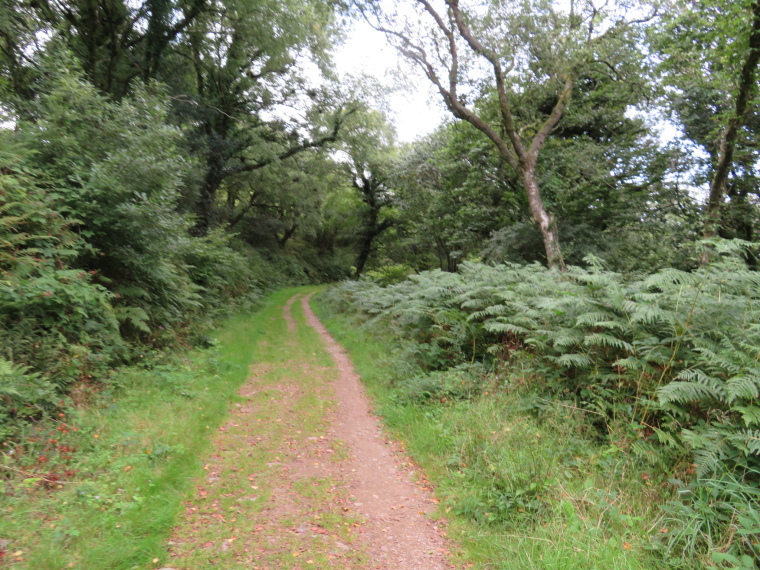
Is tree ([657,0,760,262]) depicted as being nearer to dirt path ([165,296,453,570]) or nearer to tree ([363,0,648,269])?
tree ([363,0,648,269])

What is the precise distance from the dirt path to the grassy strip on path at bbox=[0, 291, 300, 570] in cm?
27

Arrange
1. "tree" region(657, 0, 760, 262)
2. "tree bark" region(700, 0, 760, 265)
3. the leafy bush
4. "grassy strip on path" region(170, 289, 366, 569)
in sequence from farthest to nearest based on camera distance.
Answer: "tree" region(657, 0, 760, 262)
"tree bark" region(700, 0, 760, 265)
the leafy bush
"grassy strip on path" region(170, 289, 366, 569)

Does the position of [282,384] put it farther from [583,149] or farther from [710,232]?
[583,149]

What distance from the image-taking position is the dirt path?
3496 mm

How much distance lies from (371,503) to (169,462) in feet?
7.45

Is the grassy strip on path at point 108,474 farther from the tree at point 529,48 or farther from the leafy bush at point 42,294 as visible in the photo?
the tree at point 529,48

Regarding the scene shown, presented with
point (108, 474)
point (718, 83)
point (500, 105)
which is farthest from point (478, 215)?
point (108, 474)

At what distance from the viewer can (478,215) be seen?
1739 centimetres

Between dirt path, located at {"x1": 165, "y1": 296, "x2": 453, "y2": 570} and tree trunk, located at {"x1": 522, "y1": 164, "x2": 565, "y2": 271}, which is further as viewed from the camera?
tree trunk, located at {"x1": 522, "y1": 164, "x2": 565, "y2": 271}

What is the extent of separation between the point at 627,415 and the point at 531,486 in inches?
62.9

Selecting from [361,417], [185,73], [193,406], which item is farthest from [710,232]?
[185,73]

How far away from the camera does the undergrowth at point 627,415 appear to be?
10.7 ft

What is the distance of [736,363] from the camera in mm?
3873

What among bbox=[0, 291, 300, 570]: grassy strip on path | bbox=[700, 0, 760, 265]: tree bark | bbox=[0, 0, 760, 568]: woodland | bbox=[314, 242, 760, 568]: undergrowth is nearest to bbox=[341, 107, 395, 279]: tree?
bbox=[0, 0, 760, 568]: woodland
